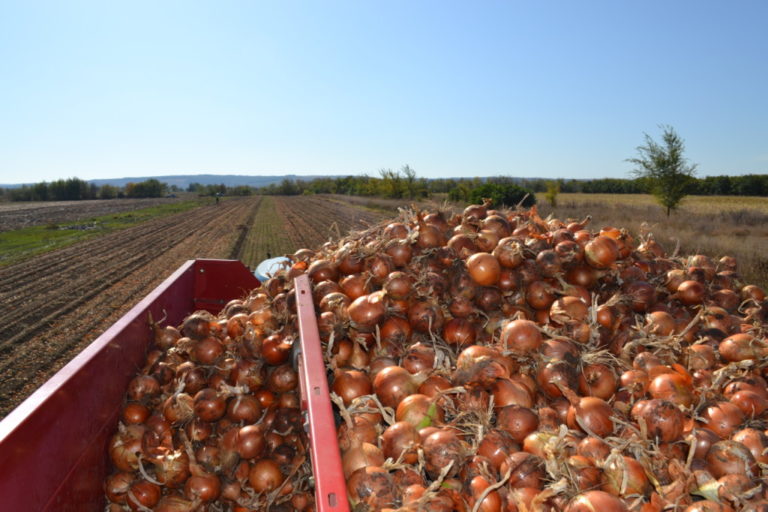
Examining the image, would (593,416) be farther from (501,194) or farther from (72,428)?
(501,194)

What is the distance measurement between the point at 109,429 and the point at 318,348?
4.48 feet

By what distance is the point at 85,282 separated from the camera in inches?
538

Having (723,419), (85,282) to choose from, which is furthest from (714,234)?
(85,282)

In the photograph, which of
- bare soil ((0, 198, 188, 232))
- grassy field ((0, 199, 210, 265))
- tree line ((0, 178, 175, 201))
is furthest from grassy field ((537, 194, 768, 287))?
tree line ((0, 178, 175, 201))

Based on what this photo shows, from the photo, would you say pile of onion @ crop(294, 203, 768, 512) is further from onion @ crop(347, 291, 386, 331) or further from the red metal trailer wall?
the red metal trailer wall

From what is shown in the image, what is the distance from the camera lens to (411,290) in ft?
9.82

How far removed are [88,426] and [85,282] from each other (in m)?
13.7

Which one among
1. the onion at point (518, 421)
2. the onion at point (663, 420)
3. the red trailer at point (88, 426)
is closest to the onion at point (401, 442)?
the red trailer at point (88, 426)

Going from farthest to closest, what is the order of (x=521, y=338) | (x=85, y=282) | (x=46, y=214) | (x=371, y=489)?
(x=46, y=214)
(x=85, y=282)
(x=521, y=338)
(x=371, y=489)

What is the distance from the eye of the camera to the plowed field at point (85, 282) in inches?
307

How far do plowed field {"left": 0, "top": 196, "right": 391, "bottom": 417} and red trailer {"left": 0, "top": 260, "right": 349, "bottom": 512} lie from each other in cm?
185

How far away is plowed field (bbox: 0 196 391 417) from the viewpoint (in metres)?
7.80

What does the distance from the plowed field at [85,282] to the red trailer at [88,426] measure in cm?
185

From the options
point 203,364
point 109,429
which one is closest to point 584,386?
point 203,364
